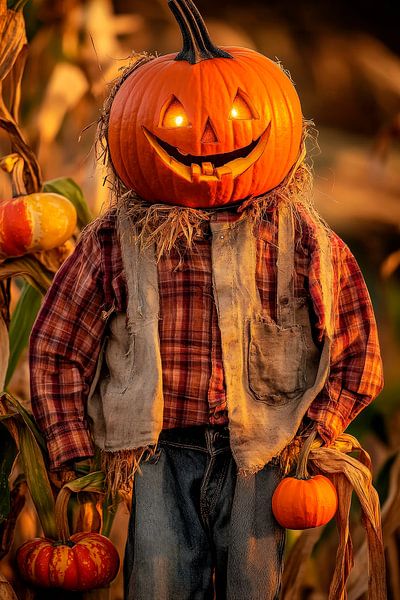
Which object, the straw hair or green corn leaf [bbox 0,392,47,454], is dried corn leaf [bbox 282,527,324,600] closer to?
green corn leaf [bbox 0,392,47,454]

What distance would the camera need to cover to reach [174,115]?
235 cm

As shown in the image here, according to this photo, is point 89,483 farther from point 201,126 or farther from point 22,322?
point 201,126

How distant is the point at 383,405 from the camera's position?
378 cm

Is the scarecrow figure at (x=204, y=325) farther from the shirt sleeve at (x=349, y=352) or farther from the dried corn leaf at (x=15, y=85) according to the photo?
the dried corn leaf at (x=15, y=85)

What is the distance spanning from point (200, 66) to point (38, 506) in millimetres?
1088

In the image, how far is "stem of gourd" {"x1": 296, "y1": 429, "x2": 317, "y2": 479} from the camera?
2377 mm

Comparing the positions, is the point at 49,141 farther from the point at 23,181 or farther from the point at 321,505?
the point at 321,505

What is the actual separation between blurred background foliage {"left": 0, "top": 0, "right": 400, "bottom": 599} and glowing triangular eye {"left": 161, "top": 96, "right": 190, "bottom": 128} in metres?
0.36

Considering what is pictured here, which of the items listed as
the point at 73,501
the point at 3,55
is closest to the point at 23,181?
the point at 3,55

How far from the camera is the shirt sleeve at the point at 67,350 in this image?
247cm

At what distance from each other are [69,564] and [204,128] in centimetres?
100

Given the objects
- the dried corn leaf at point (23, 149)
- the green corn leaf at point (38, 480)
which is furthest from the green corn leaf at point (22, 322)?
the green corn leaf at point (38, 480)

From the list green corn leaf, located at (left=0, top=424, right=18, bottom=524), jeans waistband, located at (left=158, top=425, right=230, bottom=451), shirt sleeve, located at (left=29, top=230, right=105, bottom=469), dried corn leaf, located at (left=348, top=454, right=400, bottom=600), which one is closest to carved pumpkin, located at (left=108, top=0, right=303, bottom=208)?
shirt sleeve, located at (left=29, top=230, right=105, bottom=469)

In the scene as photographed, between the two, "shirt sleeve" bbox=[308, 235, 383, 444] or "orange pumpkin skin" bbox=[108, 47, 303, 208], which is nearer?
"orange pumpkin skin" bbox=[108, 47, 303, 208]
